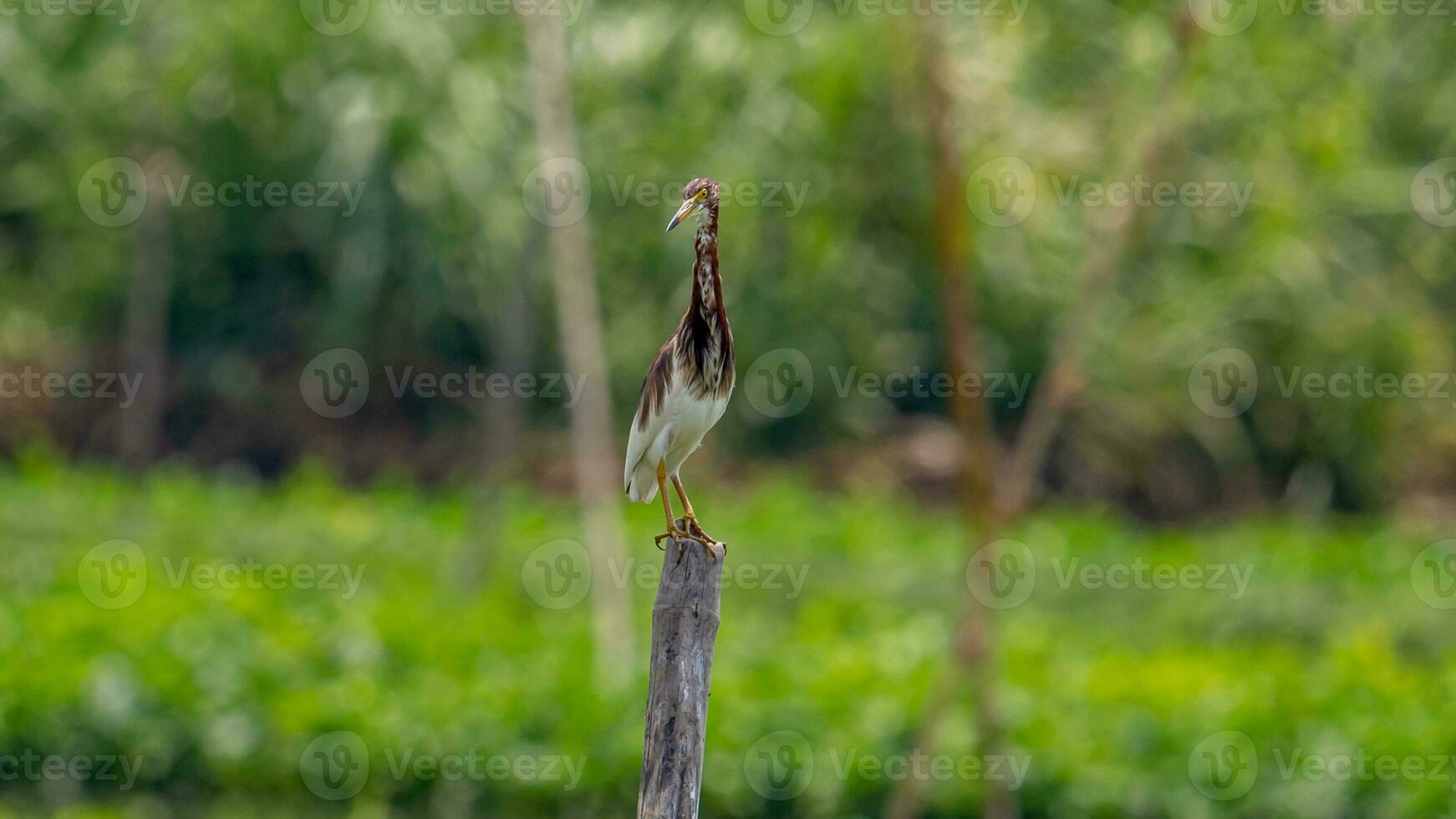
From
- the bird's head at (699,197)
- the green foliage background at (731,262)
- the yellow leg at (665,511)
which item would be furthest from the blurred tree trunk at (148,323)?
the bird's head at (699,197)

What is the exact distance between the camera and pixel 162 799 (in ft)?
27.2

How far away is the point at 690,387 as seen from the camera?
13.9 ft

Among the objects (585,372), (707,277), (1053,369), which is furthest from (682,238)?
(707,277)

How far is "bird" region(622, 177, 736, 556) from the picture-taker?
13.1 ft

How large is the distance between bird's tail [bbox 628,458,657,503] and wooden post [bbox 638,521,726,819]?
2.65 ft

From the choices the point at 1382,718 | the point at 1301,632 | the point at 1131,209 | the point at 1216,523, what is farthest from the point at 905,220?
the point at 1131,209

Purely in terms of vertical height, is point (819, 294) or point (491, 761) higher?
point (819, 294)

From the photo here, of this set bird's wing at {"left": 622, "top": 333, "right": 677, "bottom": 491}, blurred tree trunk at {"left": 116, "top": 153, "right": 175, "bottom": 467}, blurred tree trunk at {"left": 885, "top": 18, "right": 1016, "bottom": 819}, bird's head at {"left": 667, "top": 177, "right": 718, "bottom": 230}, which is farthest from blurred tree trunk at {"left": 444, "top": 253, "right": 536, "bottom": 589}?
bird's head at {"left": 667, "top": 177, "right": 718, "bottom": 230}

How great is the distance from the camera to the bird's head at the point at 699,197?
375 cm

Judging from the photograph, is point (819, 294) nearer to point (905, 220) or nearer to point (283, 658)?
point (905, 220)

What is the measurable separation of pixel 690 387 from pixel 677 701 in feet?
2.88

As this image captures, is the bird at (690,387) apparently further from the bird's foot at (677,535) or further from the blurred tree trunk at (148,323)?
the blurred tree trunk at (148,323)

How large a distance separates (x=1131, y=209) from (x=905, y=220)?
12.5 m

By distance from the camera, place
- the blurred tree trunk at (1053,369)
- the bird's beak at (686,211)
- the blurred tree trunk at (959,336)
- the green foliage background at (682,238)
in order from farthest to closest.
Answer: the green foliage background at (682,238), the blurred tree trunk at (1053,369), the blurred tree trunk at (959,336), the bird's beak at (686,211)
